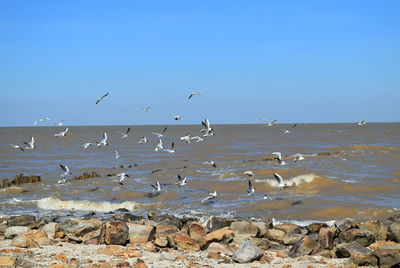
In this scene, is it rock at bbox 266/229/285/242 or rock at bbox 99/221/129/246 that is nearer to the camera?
rock at bbox 99/221/129/246

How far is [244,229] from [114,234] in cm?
308

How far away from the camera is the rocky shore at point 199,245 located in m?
8.47

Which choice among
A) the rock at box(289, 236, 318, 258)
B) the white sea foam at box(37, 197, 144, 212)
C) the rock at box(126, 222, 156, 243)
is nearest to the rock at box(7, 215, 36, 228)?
the rock at box(126, 222, 156, 243)

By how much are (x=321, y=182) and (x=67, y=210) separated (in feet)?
34.8

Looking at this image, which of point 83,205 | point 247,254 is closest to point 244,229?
point 247,254

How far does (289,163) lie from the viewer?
30000 millimetres

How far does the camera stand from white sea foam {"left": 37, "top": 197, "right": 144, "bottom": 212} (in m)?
17.6

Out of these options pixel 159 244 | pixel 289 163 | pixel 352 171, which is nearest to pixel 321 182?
pixel 352 171

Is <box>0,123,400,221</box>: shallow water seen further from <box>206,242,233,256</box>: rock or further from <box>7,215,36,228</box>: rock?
<box>206,242,233,256</box>: rock

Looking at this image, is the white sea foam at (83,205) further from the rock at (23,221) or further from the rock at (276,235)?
the rock at (276,235)

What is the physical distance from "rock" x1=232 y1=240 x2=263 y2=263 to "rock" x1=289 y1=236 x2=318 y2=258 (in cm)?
98

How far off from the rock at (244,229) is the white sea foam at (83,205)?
22.4 feet

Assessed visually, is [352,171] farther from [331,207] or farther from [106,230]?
[106,230]

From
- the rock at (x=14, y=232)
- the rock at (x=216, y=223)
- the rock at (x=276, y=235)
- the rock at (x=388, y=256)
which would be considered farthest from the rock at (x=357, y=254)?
the rock at (x=14, y=232)
